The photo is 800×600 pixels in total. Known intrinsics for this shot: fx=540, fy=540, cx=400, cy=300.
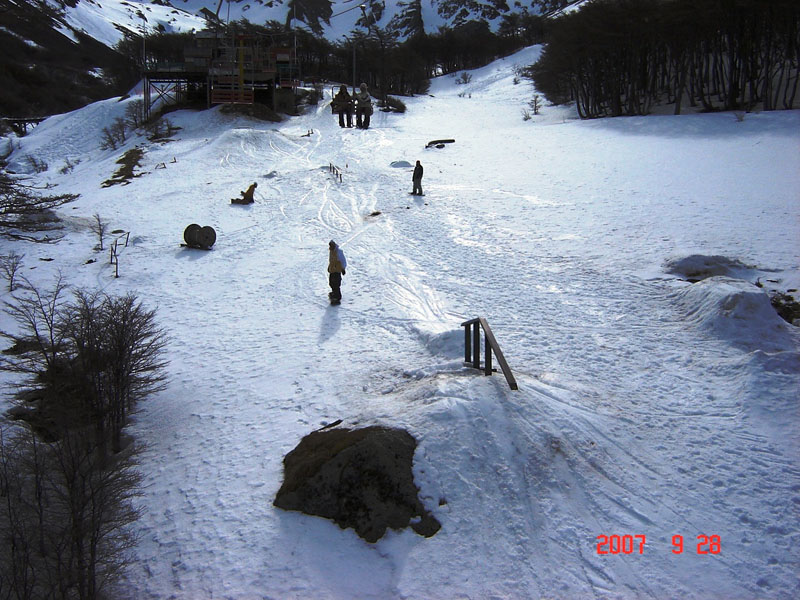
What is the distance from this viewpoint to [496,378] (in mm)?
7648

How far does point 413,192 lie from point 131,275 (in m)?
10.8

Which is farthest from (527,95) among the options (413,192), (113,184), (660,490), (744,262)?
(660,490)

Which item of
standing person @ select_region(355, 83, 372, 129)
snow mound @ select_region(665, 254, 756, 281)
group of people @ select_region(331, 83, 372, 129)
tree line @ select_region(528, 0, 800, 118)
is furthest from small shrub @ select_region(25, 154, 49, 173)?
snow mound @ select_region(665, 254, 756, 281)

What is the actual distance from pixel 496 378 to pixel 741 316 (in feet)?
16.4

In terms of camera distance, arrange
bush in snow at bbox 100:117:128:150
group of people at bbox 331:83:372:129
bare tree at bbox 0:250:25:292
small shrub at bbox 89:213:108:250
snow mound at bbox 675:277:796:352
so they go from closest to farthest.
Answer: snow mound at bbox 675:277:796:352, bare tree at bbox 0:250:25:292, small shrub at bbox 89:213:108:250, bush in snow at bbox 100:117:128:150, group of people at bbox 331:83:372:129

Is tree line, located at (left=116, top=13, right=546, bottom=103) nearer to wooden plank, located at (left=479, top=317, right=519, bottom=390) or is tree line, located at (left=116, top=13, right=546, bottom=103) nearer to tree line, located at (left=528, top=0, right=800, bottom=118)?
tree line, located at (left=528, top=0, right=800, bottom=118)

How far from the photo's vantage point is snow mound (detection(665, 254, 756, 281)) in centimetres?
1162

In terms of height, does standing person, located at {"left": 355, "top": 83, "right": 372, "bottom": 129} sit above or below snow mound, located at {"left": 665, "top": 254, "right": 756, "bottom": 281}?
above

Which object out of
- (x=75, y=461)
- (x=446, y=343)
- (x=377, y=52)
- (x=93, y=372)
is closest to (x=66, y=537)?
(x=75, y=461)

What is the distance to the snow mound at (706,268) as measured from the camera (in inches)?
458

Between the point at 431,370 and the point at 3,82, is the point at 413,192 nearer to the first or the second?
the point at 431,370

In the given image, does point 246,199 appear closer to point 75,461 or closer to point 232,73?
point 75,461

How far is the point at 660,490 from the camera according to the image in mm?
6336
